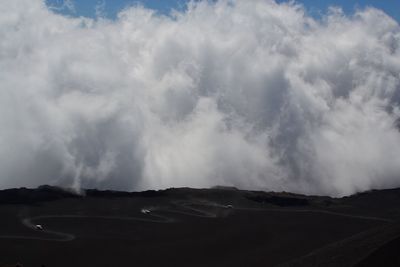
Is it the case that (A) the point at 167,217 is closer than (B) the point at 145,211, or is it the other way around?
(A) the point at 167,217

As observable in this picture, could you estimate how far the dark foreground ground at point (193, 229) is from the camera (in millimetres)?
35469

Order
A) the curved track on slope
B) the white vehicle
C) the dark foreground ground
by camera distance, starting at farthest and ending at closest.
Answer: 1. the white vehicle
2. the curved track on slope
3. the dark foreground ground

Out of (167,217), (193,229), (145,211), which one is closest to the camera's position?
(193,229)

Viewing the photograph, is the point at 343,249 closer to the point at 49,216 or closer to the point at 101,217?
the point at 101,217

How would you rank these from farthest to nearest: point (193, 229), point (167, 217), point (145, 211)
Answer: point (145, 211) → point (167, 217) → point (193, 229)

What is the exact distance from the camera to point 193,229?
154 feet

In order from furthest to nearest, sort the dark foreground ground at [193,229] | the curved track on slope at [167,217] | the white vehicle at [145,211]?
the white vehicle at [145,211], the curved track on slope at [167,217], the dark foreground ground at [193,229]

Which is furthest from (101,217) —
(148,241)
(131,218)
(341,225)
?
(341,225)

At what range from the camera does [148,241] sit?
4162 centimetres

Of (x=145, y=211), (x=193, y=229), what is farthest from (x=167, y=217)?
(x=193, y=229)

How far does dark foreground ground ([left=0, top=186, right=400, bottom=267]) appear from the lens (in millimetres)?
35469

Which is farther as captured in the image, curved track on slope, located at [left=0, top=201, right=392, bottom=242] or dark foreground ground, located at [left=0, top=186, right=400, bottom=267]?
curved track on slope, located at [left=0, top=201, right=392, bottom=242]

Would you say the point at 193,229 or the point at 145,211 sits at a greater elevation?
the point at 145,211

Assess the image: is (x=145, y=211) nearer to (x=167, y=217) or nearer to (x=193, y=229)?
(x=167, y=217)
